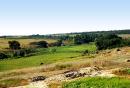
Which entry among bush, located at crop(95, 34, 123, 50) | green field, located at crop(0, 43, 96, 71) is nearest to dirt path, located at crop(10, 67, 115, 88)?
green field, located at crop(0, 43, 96, 71)

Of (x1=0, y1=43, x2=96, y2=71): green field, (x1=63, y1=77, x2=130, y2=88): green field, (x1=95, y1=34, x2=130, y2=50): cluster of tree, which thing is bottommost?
(x1=0, y1=43, x2=96, y2=71): green field

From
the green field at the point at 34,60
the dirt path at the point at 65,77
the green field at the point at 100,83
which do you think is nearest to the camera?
the green field at the point at 100,83

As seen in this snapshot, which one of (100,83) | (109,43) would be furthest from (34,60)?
(100,83)

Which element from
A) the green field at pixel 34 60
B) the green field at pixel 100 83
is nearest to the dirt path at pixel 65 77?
the green field at pixel 100 83

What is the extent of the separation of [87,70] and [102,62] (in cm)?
1378

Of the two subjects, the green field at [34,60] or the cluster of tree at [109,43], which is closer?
the green field at [34,60]

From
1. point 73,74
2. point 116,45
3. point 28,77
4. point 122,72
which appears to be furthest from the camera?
point 116,45

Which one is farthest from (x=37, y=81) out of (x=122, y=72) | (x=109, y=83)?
(x=109, y=83)

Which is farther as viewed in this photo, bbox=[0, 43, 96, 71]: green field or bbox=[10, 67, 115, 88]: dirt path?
bbox=[0, 43, 96, 71]: green field

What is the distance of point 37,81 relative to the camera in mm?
60688

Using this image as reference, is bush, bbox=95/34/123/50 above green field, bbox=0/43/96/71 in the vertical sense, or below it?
above

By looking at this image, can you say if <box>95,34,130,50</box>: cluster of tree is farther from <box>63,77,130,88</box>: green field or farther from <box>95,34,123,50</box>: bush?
<box>63,77,130,88</box>: green field

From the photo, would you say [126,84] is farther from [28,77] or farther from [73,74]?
[28,77]

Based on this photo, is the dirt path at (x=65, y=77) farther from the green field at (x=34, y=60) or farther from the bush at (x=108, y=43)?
the bush at (x=108, y=43)
